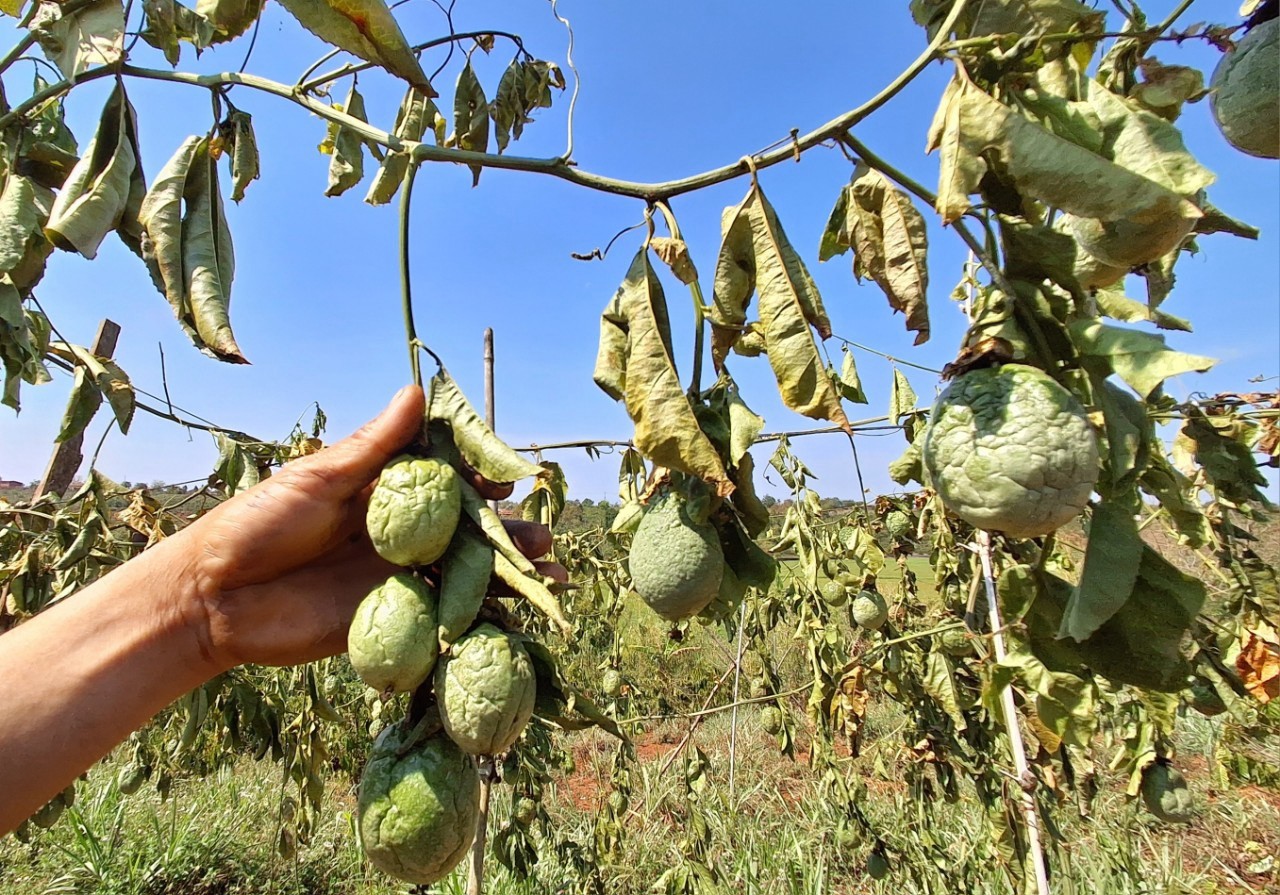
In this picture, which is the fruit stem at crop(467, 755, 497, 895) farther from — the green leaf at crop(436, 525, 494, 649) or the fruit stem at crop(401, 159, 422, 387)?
the fruit stem at crop(401, 159, 422, 387)

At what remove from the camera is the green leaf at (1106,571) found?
96 centimetres

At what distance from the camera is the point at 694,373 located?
1308 millimetres

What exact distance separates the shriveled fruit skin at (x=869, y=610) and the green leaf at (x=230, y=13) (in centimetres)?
338

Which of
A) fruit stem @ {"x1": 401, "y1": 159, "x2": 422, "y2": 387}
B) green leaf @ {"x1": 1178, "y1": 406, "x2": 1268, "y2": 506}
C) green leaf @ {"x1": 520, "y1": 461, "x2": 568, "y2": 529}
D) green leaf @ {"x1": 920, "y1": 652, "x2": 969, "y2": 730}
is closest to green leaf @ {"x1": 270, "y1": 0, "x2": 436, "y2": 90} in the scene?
fruit stem @ {"x1": 401, "y1": 159, "x2": 422, "y2": 387}

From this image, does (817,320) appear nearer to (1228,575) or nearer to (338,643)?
(338,643)

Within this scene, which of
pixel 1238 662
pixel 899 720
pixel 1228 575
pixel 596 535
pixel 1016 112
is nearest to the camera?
pixel 1016 112

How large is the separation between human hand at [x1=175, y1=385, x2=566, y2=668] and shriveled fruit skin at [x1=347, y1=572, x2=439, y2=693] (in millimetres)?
328

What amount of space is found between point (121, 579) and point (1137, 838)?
21.3 ft

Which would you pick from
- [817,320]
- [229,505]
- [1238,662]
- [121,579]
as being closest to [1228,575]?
[1238,662]

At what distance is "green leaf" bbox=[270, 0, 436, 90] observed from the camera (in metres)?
1.09

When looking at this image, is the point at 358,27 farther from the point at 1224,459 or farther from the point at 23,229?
the point at 1224,459

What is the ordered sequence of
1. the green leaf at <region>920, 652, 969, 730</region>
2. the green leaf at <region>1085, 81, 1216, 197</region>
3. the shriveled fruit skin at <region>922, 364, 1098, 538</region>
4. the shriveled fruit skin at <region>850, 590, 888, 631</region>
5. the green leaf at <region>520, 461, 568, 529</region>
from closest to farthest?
1. the green leaf at <region>1085, 81, 1216, 197</region>
2. the shriveled fruit skin at <region>922, 364, 1098, 538</region>
3. the green leaf at <region>520, 461, 568, 529</region>
4. the green leaf at <region>920, 652, 969, 730</region>
5. the shriveled fruit skin at <region>850, 590, 888, 631</region>

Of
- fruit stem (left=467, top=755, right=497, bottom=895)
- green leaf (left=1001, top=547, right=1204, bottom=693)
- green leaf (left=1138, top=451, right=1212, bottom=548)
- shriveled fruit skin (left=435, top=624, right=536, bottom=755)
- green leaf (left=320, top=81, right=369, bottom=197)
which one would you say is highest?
green leaf (left=320, top=81, right=369, bottom=197)

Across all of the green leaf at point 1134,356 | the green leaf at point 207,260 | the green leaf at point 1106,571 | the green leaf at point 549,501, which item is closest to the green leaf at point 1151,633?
the green leaf at point 1106,571
